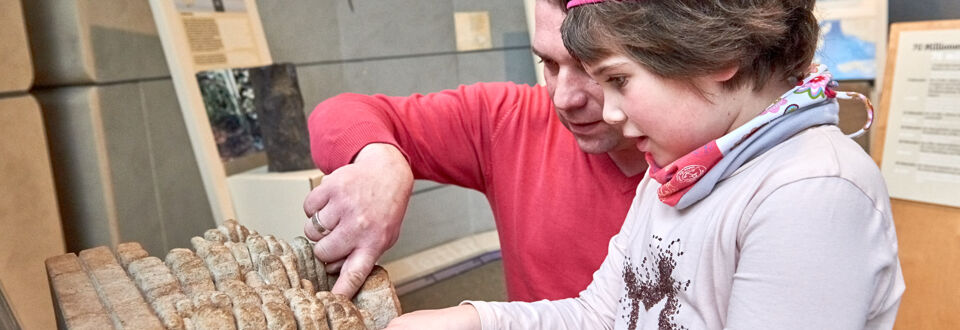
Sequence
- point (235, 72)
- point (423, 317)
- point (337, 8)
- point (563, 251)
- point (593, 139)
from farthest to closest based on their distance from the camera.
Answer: point (337, 8)
point (235, 72)
point (563, 251)
point (593, 139)
point (423, 317)

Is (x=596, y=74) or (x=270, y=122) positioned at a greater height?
(x=596, y=74)

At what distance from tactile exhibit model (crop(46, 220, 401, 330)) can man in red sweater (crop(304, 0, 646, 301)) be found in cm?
6

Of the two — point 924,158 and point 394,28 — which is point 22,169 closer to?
point 394,28

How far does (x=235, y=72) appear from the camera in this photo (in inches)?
113

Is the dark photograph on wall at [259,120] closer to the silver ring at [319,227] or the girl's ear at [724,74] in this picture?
the silver ring at [319,227]

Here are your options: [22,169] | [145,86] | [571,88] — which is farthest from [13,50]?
[571,88]

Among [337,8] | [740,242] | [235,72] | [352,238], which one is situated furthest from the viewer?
[337,8]

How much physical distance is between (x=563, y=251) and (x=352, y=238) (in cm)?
63

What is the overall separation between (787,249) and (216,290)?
2.42 feet

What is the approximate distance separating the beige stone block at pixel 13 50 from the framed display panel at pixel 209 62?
510 millimetres

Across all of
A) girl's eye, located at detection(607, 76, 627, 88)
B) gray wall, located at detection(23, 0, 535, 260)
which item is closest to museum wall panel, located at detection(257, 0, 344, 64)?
gray wall, located at detection(23, 0, 535, 260)

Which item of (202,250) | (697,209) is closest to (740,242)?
(697,209)

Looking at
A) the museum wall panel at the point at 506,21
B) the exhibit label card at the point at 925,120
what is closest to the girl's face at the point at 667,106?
the exhibit label card at the point at 925,120

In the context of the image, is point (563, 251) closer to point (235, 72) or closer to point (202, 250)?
point (202, 250)
